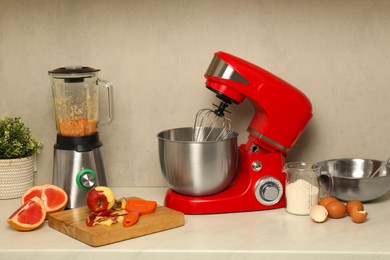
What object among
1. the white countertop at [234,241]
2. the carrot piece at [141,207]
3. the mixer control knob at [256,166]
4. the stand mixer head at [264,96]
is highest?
the stand mixer head at [264,96]

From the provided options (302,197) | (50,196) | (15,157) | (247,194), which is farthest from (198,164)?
(15,157)

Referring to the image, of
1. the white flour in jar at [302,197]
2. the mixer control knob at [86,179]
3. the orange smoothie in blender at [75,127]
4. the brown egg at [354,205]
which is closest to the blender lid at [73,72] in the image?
the orange smoothie in blender at [75,127]

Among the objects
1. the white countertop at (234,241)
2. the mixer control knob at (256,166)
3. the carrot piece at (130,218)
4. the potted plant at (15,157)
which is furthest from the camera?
the potted plant at (15,157)

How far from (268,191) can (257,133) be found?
0.52ft

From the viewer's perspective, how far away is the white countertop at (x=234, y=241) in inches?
58.0

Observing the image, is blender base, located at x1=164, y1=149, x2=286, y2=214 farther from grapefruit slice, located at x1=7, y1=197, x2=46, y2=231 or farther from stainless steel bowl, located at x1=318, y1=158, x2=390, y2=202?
grapefruit slice, located at x1=7, y1=197, x2=46, y2=231

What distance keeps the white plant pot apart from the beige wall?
0.55ft

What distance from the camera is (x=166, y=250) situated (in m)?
1.49

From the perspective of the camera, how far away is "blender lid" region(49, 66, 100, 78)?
180 centimetres

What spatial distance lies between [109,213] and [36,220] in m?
0.18

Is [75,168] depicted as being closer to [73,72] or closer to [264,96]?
[73,72]

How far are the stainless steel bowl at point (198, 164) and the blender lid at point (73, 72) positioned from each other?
11.0 inches

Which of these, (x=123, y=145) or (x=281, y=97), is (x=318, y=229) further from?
(x=123, y=145)

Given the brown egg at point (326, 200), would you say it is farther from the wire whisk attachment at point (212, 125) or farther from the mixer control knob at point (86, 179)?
the mixer control knob at point (86, 179)
